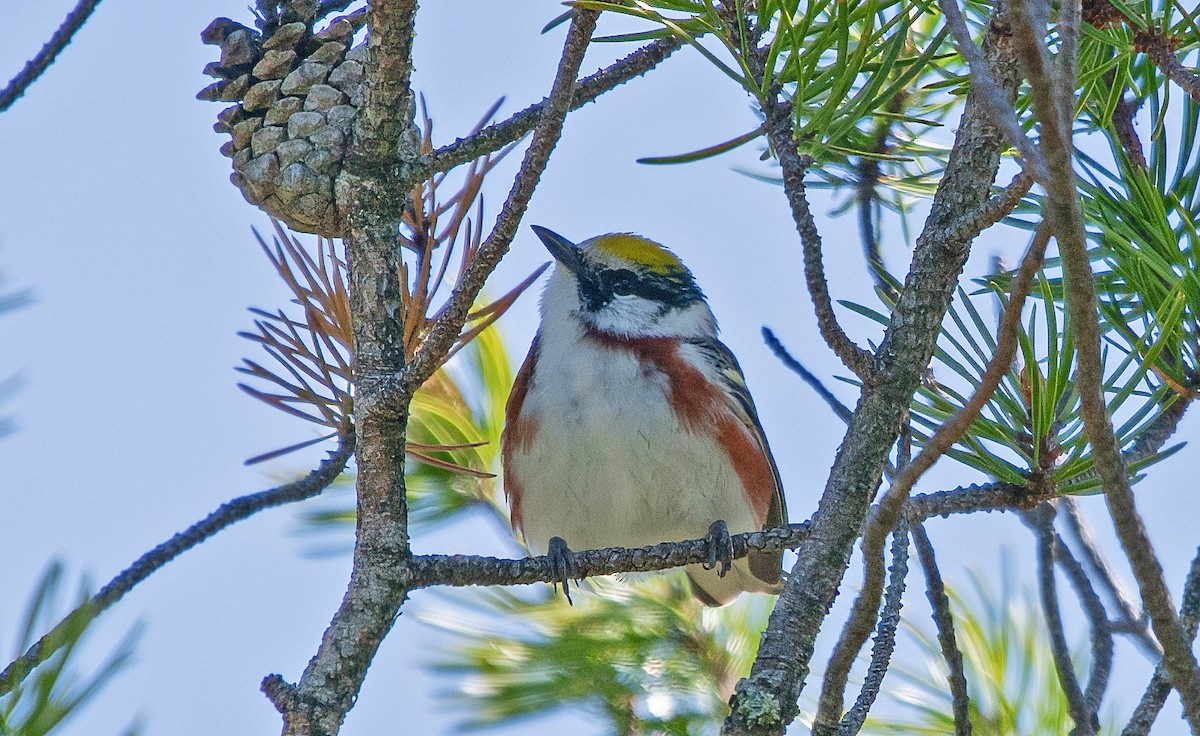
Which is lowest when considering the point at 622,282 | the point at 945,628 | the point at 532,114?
the point at 945,628

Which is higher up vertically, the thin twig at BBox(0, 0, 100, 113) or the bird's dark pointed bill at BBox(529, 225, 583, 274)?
the bird's dark pointed bill at BBox(529, 225, 583, 274)

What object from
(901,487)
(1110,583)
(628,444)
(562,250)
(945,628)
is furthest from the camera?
(562,250)

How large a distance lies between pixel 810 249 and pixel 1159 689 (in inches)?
31.9

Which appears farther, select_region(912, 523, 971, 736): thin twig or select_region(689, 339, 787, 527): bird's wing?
select_region(689, 339, 787, 527): bird's wing

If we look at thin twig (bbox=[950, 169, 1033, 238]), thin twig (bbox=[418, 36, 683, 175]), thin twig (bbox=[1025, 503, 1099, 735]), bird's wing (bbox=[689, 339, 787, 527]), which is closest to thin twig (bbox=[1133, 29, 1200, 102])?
thin twig (bbox=[950, 169, 1033, 238])

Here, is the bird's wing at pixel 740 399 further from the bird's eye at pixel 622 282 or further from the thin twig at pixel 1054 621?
the thin twig at pixel 1054 621

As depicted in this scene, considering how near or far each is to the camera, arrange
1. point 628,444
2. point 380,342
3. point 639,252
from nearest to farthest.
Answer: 1. point 380,342
2. point 628,444
3. point 639,252

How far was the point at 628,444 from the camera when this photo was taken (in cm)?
298

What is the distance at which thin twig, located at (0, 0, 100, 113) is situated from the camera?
212 centimetres

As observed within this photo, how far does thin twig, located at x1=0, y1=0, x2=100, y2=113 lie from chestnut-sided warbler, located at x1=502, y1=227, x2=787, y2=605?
1.35 m

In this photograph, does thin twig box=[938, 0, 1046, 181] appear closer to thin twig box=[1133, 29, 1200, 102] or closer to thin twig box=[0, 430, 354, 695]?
thin twig box=[1133, 29, 1200, 102]

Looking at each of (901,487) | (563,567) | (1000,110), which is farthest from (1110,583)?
(1000,110)

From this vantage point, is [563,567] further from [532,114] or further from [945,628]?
[532,114]

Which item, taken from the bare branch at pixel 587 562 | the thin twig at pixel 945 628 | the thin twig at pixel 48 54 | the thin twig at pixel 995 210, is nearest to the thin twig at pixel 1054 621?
the thin twig at pixel 945 628
